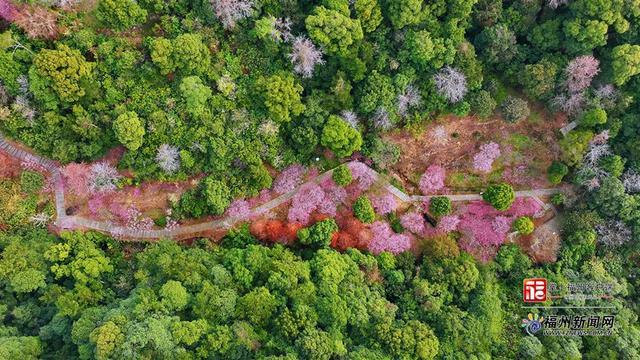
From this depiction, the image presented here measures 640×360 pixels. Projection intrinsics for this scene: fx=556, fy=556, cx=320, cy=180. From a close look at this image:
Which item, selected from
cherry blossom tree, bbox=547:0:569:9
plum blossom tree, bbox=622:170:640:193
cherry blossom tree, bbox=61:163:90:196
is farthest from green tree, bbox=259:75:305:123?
plum blossom tree, bbox=622:170:640:193

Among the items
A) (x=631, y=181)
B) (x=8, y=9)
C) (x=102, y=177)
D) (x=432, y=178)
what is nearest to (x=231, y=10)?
(x=8, y=9)

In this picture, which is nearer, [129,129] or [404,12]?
[129,129]

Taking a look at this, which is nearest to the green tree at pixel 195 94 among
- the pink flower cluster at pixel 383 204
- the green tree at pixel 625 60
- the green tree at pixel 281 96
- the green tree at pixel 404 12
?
the green tree at pixel 281 96

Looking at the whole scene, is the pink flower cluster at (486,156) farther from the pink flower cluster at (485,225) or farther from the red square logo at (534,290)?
the red square logo at (534,290)

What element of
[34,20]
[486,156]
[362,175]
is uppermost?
[486,156]

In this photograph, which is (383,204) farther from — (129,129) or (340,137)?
(129,129)
